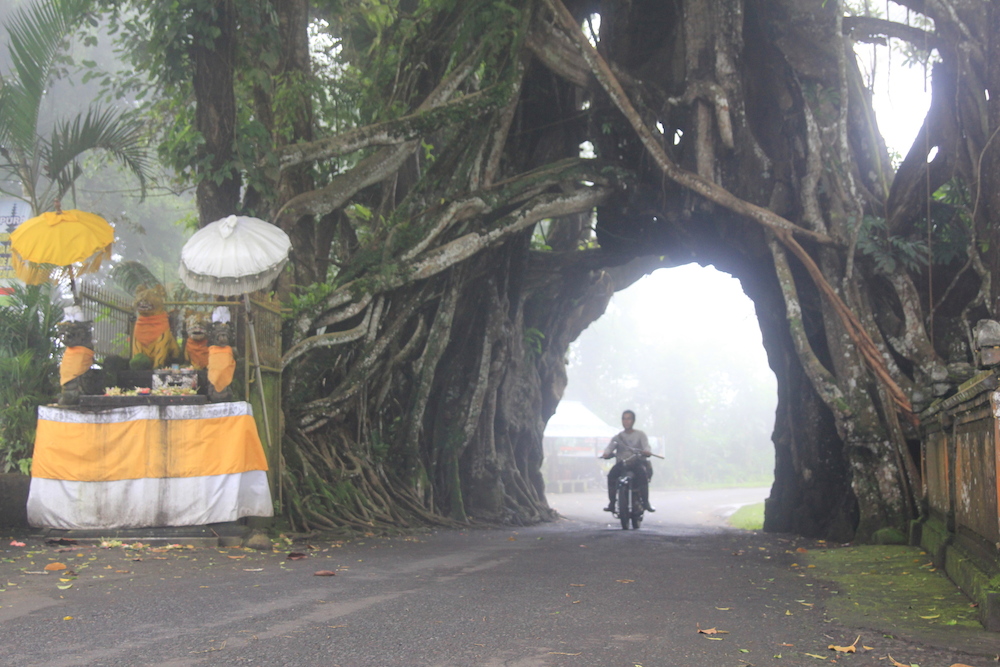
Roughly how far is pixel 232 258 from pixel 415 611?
12.4ft

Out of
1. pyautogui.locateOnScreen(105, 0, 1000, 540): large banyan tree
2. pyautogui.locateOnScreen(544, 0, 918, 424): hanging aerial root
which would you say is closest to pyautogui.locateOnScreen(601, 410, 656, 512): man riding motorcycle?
pyautogui.locateOnScreen(105, 0, 1000, 540): large banyan tree

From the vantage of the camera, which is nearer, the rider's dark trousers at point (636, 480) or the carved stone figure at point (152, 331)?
the carved stone figure at point (152, 331)

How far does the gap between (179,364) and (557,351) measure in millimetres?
8813

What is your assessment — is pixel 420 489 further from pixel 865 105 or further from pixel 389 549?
pixel 865 105

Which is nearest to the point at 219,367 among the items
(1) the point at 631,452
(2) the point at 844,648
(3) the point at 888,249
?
(2) the point at 844,648

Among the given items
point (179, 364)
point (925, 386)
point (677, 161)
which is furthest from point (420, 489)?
point (925, 386)

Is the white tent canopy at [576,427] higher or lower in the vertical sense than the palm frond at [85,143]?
lower

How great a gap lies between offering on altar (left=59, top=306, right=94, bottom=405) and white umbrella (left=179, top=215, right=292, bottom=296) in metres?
1.00

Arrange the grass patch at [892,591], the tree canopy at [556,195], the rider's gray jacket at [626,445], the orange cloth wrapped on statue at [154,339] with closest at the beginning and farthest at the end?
the grass patch at [892,591]
the orange cloth wrapped on statue at [154,339]
the tree canopy at [556,195]
the rider's gray jacket at [626,445]

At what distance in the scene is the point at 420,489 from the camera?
11047 mm

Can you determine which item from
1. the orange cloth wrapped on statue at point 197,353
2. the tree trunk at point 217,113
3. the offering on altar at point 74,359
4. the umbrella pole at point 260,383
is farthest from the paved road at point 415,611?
the tree trunk at point 217,113

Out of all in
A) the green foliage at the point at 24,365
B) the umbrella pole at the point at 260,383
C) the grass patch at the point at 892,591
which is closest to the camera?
the grass patch at the point at 892,591

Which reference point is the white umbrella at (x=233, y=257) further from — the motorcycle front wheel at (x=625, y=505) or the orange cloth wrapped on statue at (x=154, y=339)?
the motorcycle front wheel at (x=625, y=505)

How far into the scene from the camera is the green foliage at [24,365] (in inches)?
317
